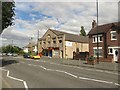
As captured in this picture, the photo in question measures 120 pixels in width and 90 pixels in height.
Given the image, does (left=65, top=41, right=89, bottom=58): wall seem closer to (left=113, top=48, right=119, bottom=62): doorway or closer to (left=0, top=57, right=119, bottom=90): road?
(left=113, top=48, right=119, bottom=62): doorway

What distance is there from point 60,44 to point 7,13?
36.0 meters

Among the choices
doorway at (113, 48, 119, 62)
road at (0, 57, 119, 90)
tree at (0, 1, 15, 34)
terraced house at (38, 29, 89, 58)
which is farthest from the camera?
terraced house at (38, 29, 89, 58)

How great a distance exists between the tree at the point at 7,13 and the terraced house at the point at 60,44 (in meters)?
33.4

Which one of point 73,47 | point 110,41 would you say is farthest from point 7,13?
point 73,47

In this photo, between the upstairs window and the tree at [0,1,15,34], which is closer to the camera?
the tree at [0,1,15,34]

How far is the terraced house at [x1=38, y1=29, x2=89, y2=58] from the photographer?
207 feet

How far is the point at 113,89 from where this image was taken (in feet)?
41.0

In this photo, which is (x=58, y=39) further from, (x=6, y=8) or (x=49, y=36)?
(x=6, y=8)

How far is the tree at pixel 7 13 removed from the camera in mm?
28227

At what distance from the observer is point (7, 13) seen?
94.6 ft

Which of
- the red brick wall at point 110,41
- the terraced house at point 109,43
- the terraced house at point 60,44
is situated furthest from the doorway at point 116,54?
the terraced house at point 60,44

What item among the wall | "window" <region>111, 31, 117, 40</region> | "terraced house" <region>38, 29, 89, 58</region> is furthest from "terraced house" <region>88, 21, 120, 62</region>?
the wall

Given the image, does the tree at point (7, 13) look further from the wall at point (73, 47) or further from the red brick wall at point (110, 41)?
the wall at point (73, 47)

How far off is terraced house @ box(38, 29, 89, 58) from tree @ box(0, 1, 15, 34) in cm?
3336
